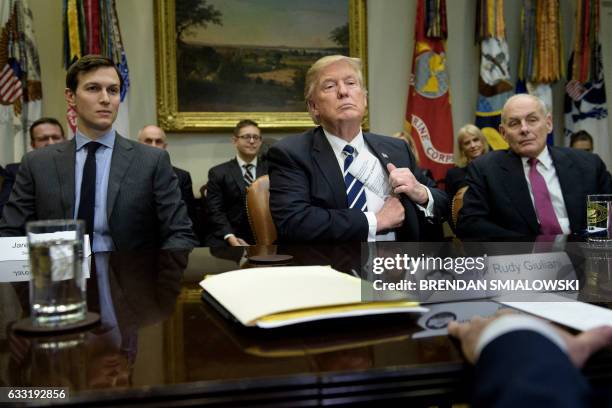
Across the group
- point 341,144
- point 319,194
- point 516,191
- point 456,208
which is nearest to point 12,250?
point 319,194

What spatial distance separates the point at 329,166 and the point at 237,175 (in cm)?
250

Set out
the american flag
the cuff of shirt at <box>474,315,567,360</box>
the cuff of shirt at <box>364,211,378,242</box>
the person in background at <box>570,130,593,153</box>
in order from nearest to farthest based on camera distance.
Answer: the cuff of shirt at <box>474,315,567,360</box> → the cuff of shirt at <box>364,211,378,242</box> → the american flag → the person in background at <box>570,130,593,153</box>

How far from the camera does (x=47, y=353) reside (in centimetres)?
68

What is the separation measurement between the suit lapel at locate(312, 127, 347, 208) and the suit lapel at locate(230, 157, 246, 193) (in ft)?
7.50

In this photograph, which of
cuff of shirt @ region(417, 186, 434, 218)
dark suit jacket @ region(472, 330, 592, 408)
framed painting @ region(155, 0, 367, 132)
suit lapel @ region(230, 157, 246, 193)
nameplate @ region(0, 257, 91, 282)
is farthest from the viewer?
framed painting @ region(155, 0, 367, 132)

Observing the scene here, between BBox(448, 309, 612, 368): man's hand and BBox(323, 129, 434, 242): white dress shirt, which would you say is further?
BBox(323, 129, 434, 242): white dress shirt

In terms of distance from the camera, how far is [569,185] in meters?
2.40

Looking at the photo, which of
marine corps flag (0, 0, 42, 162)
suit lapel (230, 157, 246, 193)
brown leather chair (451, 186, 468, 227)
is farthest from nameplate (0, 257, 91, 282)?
marine corps flag (0, 0, 42, 162)

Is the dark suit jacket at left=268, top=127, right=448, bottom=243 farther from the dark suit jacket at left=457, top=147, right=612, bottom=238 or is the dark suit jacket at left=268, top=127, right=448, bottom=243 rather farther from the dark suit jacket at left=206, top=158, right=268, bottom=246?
the dark suit jacket at left=206, top=158, right=268, bottom=246

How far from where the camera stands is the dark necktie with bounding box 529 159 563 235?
2316 millimetres

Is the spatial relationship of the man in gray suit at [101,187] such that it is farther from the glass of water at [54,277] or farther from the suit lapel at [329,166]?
the glass of water at [54,277]

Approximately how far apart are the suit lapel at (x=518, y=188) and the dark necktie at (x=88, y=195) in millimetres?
1812

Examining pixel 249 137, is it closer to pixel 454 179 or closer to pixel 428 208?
pixel 454 179

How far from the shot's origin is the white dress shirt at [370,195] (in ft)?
6.05
